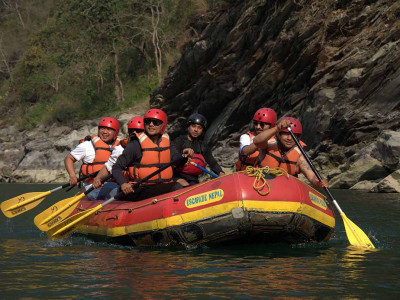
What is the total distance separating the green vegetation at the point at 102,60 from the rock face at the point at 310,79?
16.6 ft

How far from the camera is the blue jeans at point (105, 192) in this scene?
9512 millimetres

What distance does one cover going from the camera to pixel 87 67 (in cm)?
4169

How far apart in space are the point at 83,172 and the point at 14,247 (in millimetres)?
2124

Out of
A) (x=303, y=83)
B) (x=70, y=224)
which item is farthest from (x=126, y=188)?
(x=303, y=83)

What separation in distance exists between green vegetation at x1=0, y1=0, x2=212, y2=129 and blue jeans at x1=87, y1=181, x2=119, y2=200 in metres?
24.2

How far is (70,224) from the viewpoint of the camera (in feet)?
28.2

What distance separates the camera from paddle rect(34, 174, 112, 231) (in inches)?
354

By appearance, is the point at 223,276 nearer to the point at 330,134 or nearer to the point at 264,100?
the point at 330,134

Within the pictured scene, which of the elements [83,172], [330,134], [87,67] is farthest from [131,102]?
[83,172]

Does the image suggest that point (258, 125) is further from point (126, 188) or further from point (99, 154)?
point (99, 154)

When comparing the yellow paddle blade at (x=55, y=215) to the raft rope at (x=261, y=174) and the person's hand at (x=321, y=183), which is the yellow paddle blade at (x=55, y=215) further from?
the person's hand at (x=321, y=183)

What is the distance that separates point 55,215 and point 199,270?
129 inches

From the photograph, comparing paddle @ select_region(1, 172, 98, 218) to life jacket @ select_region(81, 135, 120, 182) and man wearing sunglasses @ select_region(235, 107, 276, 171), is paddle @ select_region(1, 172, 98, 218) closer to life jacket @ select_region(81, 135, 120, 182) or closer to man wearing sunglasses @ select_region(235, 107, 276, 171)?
life jacket @ select_region(81, 135, 120, 182)

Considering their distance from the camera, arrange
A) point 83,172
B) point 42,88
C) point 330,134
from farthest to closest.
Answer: point 42,88 < point 330,134 < point 83,172
